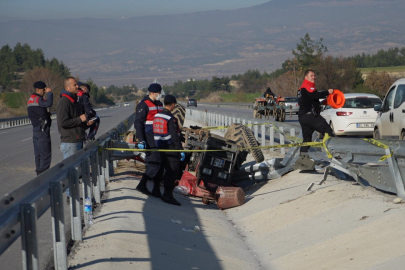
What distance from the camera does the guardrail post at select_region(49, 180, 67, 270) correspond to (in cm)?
609

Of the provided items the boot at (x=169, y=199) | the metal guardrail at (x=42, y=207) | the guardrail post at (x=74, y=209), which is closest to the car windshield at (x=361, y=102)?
the boot at (x=169, y=199)

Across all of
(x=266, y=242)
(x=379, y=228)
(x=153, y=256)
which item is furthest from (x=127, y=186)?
(x=379, y=228)

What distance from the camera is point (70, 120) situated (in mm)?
10453

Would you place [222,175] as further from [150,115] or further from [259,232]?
[259,232]

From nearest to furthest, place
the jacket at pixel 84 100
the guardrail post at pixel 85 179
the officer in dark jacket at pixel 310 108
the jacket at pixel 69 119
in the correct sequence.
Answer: the guardrail post at pixel 85 179, the jacket at pixel 69 119, the officer in dark jacket at pixel 310 108, the jacket at pixel 84 100

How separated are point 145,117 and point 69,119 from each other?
150 cm

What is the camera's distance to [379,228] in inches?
293

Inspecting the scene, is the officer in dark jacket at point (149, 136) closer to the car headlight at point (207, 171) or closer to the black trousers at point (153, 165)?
the black trousers at point (153, 165)

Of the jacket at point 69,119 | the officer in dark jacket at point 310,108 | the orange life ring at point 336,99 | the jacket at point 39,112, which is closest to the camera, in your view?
the jacket at point 69,119

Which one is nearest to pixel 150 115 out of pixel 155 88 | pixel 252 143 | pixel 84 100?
pixel 155 88

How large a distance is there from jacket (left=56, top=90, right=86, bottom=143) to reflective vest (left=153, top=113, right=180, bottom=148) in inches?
46.9

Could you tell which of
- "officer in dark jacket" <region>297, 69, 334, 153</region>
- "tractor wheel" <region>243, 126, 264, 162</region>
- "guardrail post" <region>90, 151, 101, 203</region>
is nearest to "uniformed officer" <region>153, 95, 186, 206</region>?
"guardrail post" <region>90, 151, 101, 203</region>

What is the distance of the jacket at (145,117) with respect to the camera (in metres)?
11.4

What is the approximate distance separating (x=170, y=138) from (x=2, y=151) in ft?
46.6
